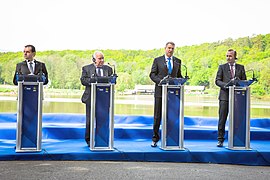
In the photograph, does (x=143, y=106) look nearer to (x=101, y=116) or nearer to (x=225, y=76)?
(x=225, y=76)

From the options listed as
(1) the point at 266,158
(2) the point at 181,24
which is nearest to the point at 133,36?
(2) the point at 181,24

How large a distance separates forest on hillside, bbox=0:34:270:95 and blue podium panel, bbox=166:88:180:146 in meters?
3.30

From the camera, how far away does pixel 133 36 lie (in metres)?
8.87

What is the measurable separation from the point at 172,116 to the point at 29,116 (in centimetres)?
168

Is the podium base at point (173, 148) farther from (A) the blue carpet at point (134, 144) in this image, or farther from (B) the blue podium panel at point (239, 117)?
(B) the blue podium panel at point (239, 117)

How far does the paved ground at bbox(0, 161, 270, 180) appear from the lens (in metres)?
4.28

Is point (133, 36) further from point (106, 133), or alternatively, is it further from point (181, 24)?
point (106, 133)

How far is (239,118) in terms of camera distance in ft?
18.4

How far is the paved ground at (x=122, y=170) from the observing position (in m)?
4.28

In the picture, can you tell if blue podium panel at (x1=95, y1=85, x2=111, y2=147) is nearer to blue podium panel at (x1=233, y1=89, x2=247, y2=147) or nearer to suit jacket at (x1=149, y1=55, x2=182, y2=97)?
suit jacket at (x1=149, y1=55, x2=182, y2=97)

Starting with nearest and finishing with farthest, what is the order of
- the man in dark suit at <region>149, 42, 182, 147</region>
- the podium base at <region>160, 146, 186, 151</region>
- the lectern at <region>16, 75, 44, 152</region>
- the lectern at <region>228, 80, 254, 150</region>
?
the lectern at <region>16, 75, 44, 152</region> → the podium base at <region>160, 146, 186, 151</region> → the lectern at <region>228, 80, 254, 150</region> → the man in dark suit at <region>149, 42, 182, 147</region>

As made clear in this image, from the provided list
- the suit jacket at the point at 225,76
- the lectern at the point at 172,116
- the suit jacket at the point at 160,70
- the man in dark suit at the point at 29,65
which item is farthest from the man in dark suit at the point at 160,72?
the man in dark suit at the point at 29,65

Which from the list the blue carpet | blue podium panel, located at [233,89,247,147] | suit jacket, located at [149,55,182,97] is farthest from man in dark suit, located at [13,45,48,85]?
blue podium panel, located at [233,89,247,147]

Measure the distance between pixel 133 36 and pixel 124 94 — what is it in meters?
1.14
